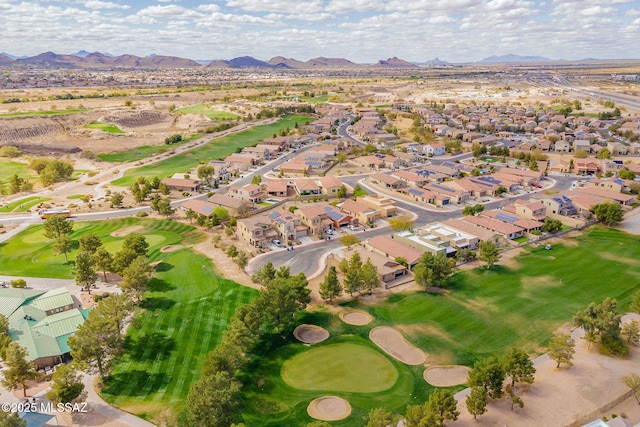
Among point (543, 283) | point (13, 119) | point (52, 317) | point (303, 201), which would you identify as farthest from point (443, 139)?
point (13, 119)

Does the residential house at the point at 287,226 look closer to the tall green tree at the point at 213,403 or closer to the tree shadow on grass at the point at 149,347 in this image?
the tree shadow on grass at the point at 149,347

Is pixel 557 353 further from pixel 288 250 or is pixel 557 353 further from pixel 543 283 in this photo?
pixel 288 250

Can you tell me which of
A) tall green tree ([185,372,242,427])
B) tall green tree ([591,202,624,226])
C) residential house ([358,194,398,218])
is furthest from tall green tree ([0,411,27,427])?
tall green tree ([591,202,624,226])

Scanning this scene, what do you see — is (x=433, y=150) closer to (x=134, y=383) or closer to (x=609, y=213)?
(x=609, y=213)

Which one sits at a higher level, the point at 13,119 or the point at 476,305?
the point at 13,119

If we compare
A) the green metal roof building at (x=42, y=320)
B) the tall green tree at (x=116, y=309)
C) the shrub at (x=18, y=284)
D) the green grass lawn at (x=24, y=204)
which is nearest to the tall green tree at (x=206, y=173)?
the green grass lawn at (x=24, y=204)

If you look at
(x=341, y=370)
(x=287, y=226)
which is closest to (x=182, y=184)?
(x=287, y=226)
